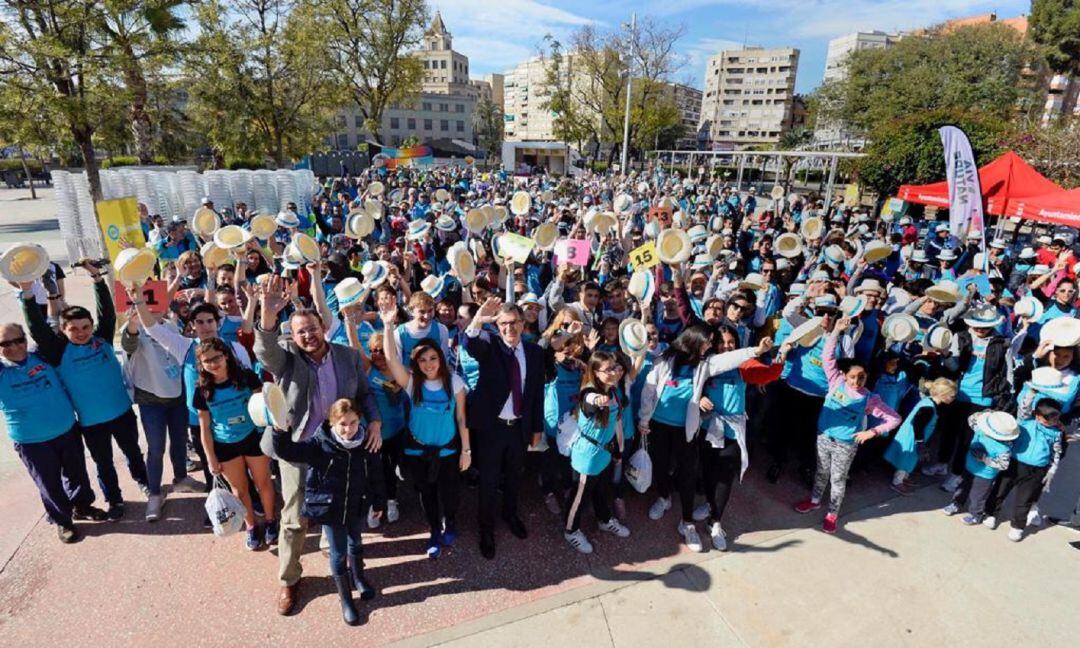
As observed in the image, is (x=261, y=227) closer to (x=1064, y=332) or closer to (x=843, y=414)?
(x=843, y=414)

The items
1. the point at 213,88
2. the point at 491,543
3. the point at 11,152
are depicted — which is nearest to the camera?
the point at 491,543

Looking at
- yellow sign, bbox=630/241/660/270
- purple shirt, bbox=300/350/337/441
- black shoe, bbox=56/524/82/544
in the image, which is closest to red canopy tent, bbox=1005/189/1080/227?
yellow sign, bbox=630/241/660/270

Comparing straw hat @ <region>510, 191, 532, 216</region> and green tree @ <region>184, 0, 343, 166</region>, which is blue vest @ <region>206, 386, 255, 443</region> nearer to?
straw hat @ <region>510, 191, 532, 216</region>

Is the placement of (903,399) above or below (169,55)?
below

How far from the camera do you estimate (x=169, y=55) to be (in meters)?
11.1

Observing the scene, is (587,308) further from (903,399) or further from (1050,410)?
(1050,410)

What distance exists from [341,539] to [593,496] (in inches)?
72.7

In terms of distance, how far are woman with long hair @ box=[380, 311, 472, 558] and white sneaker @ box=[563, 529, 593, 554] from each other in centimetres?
103

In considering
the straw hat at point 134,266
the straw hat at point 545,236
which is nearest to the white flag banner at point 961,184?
the straw hat at point 545,236

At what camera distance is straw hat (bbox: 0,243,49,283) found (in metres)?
3.55

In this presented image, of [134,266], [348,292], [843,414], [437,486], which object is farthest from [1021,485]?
[134,266]

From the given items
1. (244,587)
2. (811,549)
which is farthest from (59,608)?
(811,549)

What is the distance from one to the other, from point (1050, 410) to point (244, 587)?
19.3ft

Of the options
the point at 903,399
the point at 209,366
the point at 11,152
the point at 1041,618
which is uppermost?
the point at 11,152
